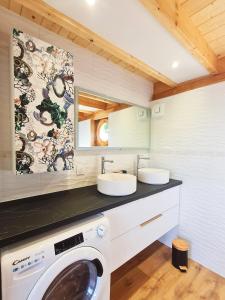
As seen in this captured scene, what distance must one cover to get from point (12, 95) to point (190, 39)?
4.38ft

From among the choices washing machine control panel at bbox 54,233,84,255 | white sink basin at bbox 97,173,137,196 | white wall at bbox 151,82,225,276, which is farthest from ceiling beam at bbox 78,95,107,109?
washing machine control panel at bbox 54,233,84,255

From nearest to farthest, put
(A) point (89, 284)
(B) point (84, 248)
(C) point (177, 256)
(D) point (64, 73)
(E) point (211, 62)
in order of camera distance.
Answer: (B) point (84, 248) < (A) point (89, 284) < (D) point (64, 73) < (E) point (211, 62) < (C) point (177, 256)

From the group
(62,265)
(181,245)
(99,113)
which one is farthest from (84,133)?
(181,245)

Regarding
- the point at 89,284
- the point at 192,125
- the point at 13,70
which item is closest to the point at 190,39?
the point at 192,125

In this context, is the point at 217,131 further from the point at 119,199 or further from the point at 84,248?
the point at 84,248

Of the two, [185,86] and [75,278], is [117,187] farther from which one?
[185,86]

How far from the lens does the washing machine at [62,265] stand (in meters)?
0.74

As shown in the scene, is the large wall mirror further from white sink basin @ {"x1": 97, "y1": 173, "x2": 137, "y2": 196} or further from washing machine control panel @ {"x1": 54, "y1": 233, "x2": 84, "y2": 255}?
washing machine control panel @ {"x1": 54, "y1": 233, "x2": 84, "y2": 255}

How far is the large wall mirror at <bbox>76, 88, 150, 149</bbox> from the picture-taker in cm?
160

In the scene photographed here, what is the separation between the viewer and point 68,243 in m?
0.90

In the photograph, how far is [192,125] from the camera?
185 cm

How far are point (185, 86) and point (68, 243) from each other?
2.00 m

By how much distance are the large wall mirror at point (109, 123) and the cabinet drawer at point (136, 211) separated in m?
0.68

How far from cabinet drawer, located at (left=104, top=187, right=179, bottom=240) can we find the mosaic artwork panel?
0.53 m
